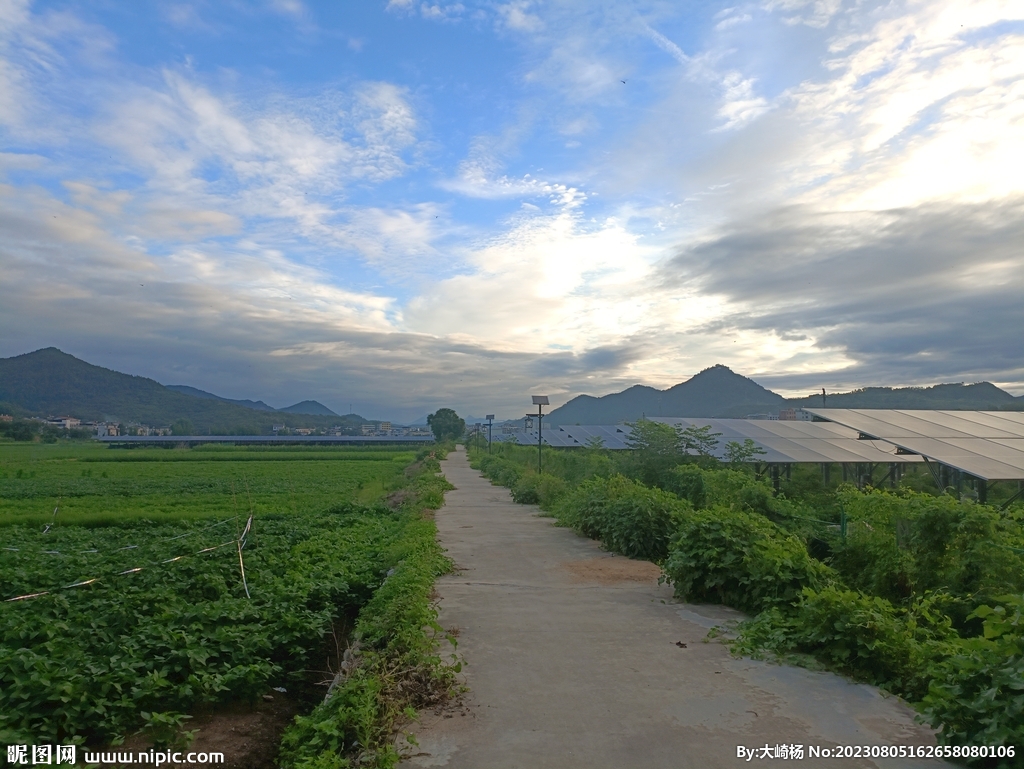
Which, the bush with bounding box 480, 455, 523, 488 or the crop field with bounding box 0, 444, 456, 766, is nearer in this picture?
the crop field with bounding box 0, 444, 456, 766

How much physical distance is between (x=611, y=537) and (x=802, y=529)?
346 cm

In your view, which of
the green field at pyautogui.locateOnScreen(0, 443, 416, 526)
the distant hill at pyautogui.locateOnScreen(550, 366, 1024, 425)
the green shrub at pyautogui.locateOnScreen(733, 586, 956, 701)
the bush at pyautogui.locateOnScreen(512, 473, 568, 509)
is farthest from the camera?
the distant hill at pyautogui.locateOnScreen(550, 366, 1024, 425)

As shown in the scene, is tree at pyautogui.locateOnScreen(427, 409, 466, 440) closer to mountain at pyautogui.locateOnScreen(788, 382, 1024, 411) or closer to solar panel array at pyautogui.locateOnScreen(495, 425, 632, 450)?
mountain at pyautogui.locateOnScreen(788, 382, 1024, 411)

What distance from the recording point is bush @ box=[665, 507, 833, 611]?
7.48 meters

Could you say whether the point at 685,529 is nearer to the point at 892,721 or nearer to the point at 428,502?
the point at 892,721

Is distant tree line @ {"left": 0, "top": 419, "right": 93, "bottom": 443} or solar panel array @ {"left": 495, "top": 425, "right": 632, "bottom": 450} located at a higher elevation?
solar panel array @ {"left": 495, "top": 425, "right": 632, "bottom": 450}

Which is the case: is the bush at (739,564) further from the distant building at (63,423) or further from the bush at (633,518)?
the distant building at (63,423)

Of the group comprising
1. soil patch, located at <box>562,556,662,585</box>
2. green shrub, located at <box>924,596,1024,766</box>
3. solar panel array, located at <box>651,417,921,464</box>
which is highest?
solar panel array, located at <box>651,417,921,464</box>

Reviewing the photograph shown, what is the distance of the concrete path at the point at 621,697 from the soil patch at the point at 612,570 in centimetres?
89

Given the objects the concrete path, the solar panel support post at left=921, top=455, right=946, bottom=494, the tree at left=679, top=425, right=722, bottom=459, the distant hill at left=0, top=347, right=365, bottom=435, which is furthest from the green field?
the distant hill at left=0, top=347, right=365, bottom=435

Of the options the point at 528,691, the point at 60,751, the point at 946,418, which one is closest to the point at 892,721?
the point at 528,691

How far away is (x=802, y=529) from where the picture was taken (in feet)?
33.3

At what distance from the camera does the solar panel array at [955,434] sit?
51.8ft

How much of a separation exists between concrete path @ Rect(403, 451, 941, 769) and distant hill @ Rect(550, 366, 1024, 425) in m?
18.4
